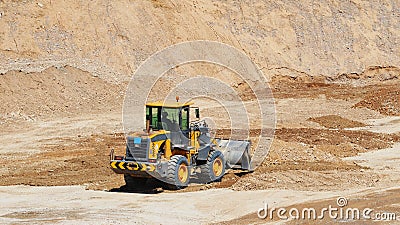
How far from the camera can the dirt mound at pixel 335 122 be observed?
29.1m

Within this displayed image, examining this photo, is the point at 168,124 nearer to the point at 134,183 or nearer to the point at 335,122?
the point at 134,183

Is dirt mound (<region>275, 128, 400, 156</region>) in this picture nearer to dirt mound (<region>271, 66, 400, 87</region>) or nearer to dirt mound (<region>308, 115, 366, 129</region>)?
dirt mound (<region>308, 115, 366, 129</region>)

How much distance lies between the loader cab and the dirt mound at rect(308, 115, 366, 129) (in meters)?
14.6

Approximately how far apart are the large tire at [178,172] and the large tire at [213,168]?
62cm

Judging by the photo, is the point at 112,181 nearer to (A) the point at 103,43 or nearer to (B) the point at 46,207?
(B) the point at 46,207

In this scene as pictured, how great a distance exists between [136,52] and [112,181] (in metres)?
19.8

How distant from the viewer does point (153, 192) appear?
15781 millimetres

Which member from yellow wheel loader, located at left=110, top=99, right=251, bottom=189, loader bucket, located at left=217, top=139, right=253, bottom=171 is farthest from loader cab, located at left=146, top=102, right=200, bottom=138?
loader bucket, located at left=217, top=139, right=253, bottom=171

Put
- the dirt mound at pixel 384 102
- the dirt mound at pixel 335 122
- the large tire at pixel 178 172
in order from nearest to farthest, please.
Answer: the large tire at pixel 178 172
the dirt mound at pixel 335 122
the dirt mound at pixel 384 102

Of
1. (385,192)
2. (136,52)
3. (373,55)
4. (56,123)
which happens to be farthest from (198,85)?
(385,192)

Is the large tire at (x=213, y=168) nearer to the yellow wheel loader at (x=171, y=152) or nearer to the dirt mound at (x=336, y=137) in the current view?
the yellow wheel loader at (x=171, y=152)

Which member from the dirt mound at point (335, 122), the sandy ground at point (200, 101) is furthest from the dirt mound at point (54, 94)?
the dirt mound at point (335, 122)

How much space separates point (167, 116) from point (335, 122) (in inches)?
624

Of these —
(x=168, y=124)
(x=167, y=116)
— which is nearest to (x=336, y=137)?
(x=168, y=124)
